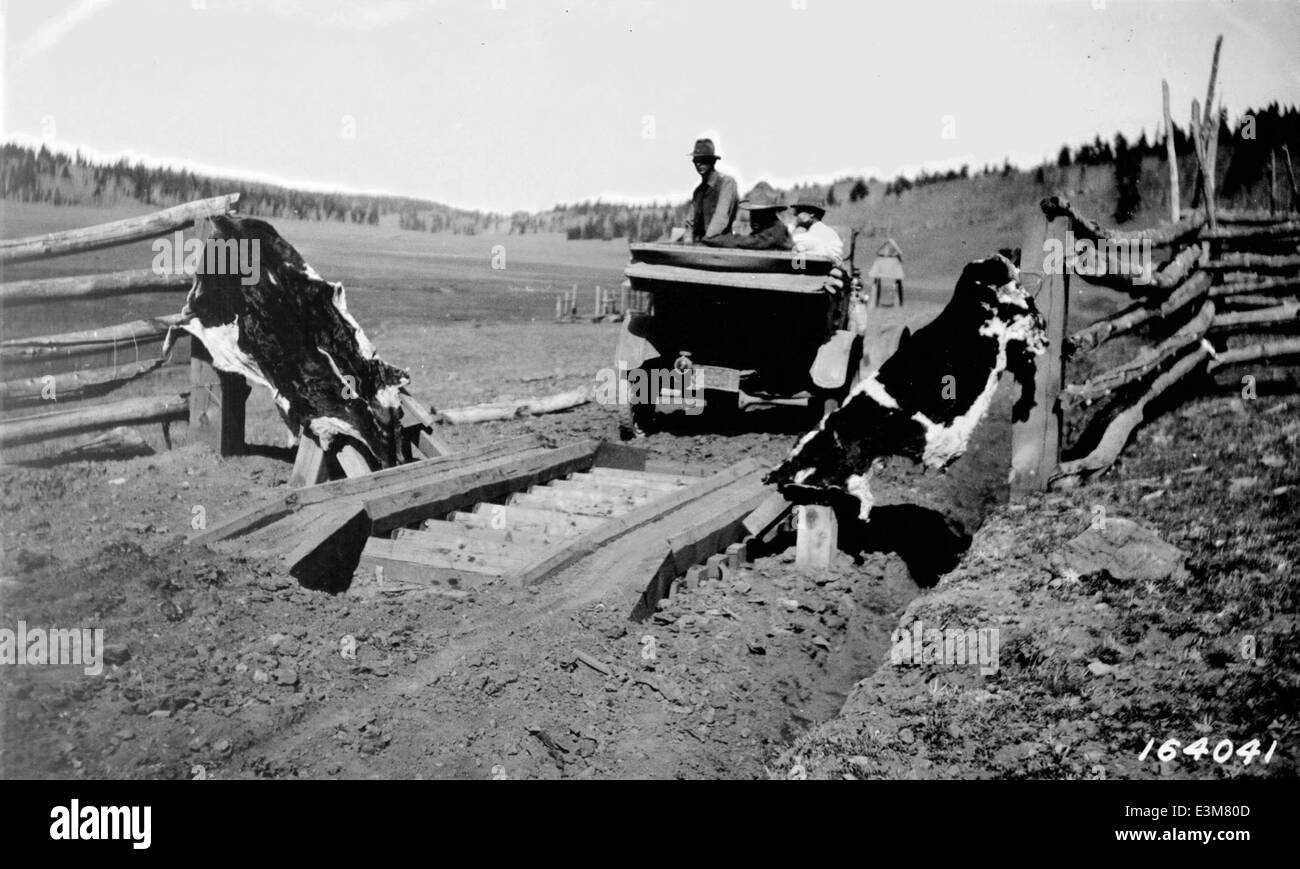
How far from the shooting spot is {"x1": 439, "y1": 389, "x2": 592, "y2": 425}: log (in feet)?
28.3

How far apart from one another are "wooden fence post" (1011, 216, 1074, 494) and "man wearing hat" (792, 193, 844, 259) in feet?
5.75

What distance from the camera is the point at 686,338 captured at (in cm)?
823

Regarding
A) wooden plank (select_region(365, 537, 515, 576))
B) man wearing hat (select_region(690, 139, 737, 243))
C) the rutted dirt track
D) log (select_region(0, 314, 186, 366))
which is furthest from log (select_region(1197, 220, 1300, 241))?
log (select_region(0, 314, 186, 366))

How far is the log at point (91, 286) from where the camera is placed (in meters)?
5.95

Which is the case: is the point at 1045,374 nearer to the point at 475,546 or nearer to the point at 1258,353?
the point at 1258,353

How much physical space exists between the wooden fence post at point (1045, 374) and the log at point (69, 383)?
5723mm

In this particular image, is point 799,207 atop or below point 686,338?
atop

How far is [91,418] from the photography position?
6.25m

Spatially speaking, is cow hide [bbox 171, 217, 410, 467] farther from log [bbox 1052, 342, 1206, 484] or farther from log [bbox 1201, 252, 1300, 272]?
log [bbox 1201, 252, 1300, 272]

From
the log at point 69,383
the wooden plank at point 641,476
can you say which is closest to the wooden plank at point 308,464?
the log at point 69,383
